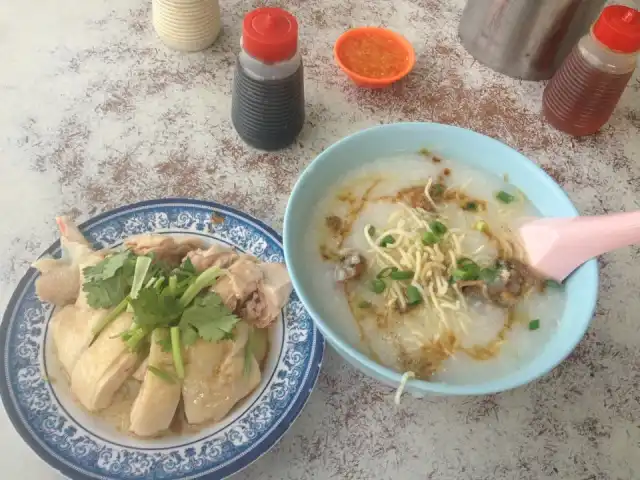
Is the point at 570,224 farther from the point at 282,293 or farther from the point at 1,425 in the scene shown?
the point at 1,425

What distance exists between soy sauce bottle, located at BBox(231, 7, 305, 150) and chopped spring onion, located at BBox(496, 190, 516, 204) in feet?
1.46

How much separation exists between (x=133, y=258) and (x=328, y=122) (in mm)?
587

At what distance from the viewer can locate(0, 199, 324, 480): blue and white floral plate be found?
2.89 ft

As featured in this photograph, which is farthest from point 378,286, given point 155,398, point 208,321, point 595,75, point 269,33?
point 595,75

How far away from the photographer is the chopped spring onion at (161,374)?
2.93 feet

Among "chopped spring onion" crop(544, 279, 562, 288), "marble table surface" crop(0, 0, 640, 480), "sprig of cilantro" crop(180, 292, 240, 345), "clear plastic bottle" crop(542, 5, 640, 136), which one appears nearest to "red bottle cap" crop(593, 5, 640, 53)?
"clear plastic bottle" crop(542, 5, 640, 136)

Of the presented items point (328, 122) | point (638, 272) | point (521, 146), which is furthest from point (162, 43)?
point (638, 272)

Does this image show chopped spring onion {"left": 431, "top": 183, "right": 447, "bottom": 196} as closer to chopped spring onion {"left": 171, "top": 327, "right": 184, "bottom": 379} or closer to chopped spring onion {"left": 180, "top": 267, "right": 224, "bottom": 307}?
chopped spring onion {"left": 180, "top": 267, "right": 224, "bottom": 307}

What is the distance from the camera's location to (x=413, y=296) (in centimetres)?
94

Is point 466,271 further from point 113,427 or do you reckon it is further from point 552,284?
point 113,427

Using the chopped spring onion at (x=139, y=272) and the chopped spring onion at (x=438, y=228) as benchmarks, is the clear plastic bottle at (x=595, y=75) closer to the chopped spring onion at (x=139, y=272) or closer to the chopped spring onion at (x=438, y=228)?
the chopped spring onion at (x=438, y=228)

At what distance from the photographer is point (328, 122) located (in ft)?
4.56

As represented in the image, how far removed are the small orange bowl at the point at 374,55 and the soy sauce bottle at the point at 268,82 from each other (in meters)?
0.20

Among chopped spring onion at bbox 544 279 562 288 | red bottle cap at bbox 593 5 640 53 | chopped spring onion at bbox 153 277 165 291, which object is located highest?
red bottle cap at bbox 593 5 640 53
